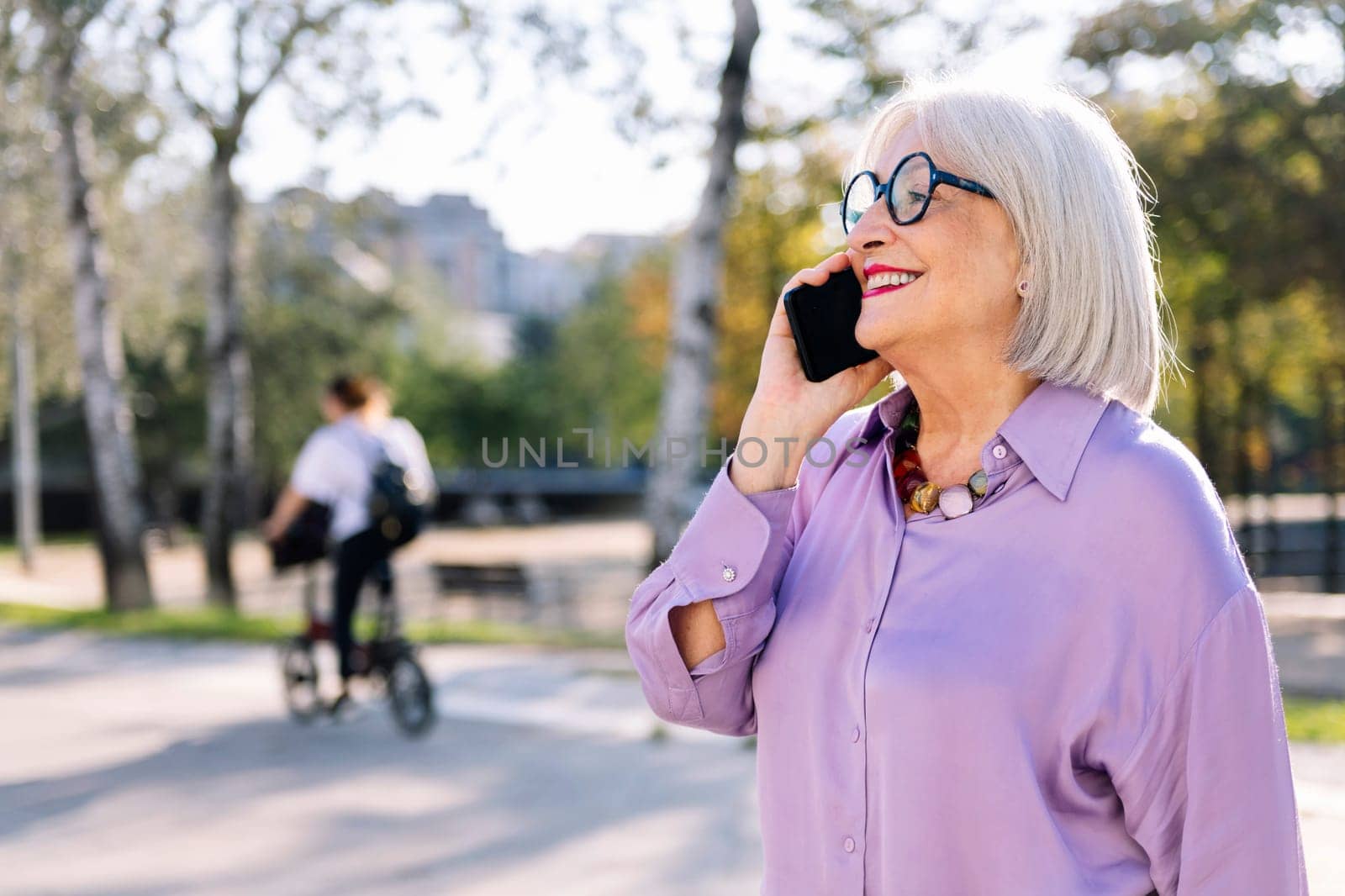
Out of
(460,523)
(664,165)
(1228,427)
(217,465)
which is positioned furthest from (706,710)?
(460,523)

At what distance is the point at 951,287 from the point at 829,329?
0.22 metres

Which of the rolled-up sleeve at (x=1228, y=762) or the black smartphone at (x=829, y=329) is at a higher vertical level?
the black smartphone at (x=829, y=329)

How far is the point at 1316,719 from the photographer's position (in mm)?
6934

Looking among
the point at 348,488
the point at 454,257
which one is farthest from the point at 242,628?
the point at 454,257

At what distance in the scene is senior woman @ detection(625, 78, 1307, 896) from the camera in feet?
4.83

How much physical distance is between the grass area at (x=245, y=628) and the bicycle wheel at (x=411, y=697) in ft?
8.71

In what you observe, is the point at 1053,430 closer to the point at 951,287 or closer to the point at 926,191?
the point at 951,287

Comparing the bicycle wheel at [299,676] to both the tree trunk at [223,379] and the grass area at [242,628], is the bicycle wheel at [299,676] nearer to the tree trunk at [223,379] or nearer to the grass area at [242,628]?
the grass area at [242,628]

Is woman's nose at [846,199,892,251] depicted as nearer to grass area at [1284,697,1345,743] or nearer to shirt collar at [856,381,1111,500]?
shirt collar at [856,381,1111,500]

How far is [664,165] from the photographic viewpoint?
462 inches

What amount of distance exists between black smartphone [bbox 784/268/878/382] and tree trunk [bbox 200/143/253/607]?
13238mm

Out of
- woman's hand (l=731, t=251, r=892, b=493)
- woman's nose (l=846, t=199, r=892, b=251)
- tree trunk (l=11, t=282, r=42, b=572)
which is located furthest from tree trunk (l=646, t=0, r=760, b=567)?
tree trunk (l=11, t=282, r=42, b=572)

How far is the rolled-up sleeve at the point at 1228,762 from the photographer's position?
1.44 m

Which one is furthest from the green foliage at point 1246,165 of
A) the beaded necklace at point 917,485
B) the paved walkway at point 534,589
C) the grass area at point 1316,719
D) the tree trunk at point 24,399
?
the tree trunk at point 24,399
